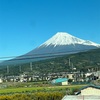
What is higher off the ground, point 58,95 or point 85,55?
point 85,55

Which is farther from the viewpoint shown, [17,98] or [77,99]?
[17,98]

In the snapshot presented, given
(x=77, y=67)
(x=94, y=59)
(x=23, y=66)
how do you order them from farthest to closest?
(x=23, y=66)
(x=94, y=59)
(x=77, y=67)

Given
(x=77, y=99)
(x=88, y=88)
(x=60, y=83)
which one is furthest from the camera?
(x=60, y=83)

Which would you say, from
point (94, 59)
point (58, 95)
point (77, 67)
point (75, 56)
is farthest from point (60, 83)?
point (75, 56)

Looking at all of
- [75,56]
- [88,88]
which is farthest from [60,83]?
[75,56]

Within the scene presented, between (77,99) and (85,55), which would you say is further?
(85,55)

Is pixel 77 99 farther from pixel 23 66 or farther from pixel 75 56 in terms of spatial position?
pixel 23 66

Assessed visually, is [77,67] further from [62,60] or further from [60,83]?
[60,83]

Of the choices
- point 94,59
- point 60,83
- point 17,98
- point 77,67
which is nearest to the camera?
point 17,98

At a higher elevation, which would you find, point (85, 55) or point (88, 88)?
point (85, 55)
